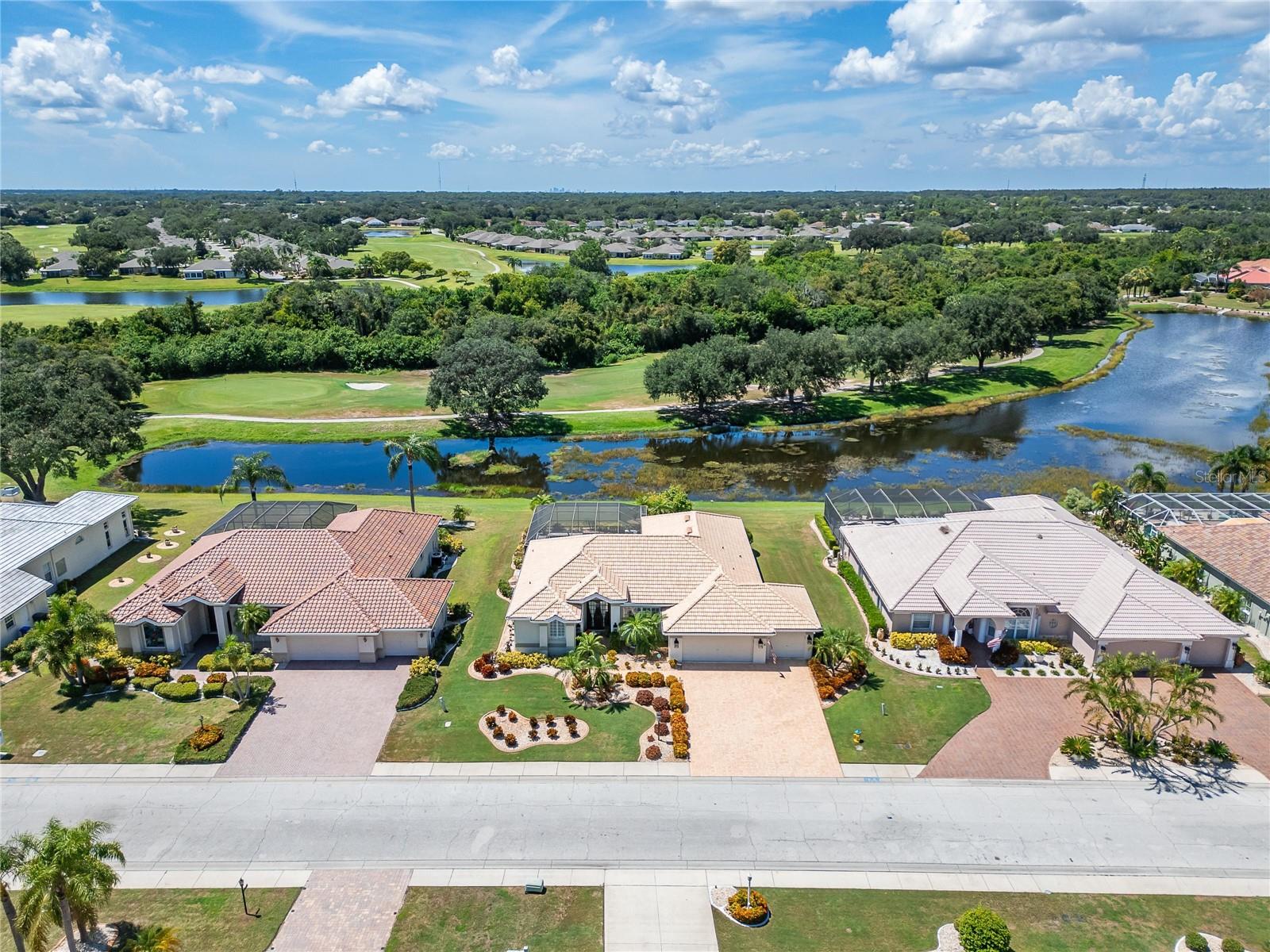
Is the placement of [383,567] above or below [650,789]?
above

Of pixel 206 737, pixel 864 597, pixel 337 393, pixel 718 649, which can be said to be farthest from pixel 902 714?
pixel 337 393

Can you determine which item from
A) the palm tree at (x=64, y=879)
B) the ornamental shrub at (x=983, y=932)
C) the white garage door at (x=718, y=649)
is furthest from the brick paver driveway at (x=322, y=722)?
the ornamental shrub at (x=983, y=932)

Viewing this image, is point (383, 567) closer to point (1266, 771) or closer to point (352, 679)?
point (352, 679)

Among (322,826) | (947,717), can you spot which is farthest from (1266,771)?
(322,826)

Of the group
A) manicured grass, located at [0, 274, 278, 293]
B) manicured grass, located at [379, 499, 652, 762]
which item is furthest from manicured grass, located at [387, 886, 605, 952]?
manicured grass, located at [0, 274, 278, 293]

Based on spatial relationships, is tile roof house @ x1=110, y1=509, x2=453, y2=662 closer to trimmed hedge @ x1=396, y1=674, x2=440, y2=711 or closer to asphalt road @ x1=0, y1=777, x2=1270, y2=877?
trimmed hedge @ x1=396, y1=674, x2=440, y2=711

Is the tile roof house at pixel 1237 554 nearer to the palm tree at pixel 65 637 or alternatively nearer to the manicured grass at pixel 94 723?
the manicured grass at pixel 94 723
